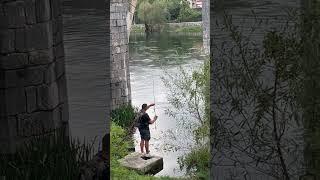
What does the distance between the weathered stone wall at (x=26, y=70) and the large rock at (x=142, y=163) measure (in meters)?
4.15

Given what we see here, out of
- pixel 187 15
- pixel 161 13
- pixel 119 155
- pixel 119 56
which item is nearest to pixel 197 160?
pixel 119 155

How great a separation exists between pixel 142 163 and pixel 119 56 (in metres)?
3.14

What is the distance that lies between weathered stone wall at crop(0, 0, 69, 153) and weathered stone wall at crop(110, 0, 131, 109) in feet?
22.1

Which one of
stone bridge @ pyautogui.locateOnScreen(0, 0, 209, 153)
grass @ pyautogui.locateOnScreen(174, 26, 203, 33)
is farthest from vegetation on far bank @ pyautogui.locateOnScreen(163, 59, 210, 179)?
grass @ pyautogui.locateOnScreen(174, 26, 203, 33)

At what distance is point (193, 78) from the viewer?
329 inches

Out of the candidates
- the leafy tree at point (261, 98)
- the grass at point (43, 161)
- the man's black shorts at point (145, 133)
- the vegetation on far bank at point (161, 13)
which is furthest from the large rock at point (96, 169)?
the vegetation on far bank at point (161, 13)

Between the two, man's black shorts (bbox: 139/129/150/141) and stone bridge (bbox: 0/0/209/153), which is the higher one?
stone bridge (bbox: 0/0/209/153)

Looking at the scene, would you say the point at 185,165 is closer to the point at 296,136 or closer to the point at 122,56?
the point at 122,56

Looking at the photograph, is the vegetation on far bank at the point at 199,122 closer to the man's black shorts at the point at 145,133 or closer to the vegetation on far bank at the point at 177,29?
the man's black shorts at the point at 145,133

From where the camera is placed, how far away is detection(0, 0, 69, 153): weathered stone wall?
3.35m

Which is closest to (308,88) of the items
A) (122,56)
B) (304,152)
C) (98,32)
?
(304,152)

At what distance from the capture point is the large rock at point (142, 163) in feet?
25.3

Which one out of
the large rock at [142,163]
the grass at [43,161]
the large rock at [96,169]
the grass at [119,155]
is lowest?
the large rock at [142,163]

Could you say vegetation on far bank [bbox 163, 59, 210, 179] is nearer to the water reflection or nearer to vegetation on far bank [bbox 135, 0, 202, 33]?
the water reflection
